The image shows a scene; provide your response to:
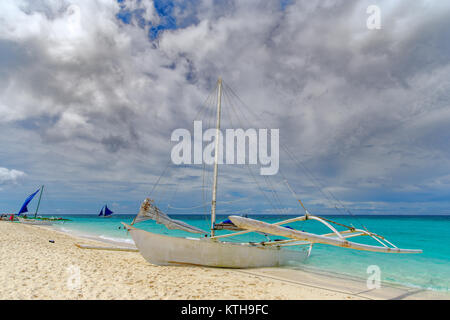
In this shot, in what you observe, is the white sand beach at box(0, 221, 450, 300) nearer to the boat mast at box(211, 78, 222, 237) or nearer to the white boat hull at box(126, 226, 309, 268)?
the white boat hull at box(126, 226, 309, 268)

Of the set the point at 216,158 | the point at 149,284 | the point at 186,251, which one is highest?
the point at 216,158

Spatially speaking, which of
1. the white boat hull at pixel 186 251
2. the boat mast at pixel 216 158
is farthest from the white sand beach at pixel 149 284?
the boat mast at pixel 216 158

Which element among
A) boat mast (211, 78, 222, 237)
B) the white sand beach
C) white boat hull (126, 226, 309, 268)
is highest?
boat mast (211, 78, 222, 237)

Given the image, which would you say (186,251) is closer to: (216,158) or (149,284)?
(149,284)

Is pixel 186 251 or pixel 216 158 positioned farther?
pixel 216 158

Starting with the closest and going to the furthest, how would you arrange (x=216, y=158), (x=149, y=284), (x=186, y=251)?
(x=149, y=284)
(x=186, y=251)
(x=216, y=158)

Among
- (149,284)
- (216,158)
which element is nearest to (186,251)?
(149,284)

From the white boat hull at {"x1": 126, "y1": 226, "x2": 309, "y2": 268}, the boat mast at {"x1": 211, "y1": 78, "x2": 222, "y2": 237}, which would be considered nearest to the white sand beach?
the white boat hull at {"x1": 126, "y1": 226, "x2": 309, "y2": 268}

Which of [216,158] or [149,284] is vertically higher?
[216,158]

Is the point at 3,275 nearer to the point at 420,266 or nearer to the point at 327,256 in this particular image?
the point at 327,256

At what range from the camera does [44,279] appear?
257 inches


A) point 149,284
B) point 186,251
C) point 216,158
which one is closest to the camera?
point 149,284
